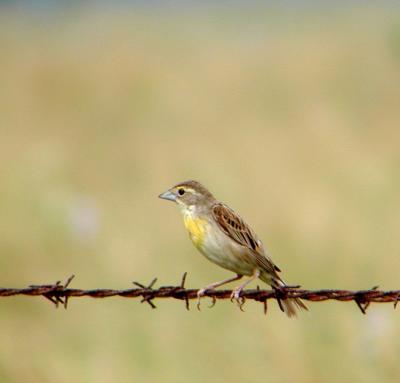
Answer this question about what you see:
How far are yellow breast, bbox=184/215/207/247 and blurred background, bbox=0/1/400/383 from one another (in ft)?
9.39

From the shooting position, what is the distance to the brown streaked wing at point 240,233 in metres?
6.74

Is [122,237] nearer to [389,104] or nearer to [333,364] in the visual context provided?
[333,364]

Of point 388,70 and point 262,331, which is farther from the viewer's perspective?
point 388,70

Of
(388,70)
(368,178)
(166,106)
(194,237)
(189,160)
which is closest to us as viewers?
(194,237)

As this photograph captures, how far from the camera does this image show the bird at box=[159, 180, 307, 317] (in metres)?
6.75

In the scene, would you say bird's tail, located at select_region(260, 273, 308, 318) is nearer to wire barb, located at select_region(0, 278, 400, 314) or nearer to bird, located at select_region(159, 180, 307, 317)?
bird, located at select_region(159, 180, 307, 317)

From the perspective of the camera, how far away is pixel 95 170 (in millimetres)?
14508

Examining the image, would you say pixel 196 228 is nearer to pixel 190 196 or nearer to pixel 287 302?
pixel 190 196

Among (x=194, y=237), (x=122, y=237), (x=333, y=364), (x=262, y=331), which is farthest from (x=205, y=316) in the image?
(x=194, y=237)

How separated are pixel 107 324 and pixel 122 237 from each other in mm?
1947

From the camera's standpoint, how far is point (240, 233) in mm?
6883

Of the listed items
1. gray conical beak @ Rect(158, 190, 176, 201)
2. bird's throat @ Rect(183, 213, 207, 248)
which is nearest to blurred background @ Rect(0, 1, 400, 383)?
gray conical beak @ Rect(158, 190, 176, 201)

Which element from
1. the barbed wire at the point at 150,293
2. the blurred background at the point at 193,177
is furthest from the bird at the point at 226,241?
the blurred background at the point at 193,177

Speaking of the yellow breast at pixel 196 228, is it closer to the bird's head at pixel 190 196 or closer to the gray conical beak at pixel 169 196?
the bird's head at pixel 190 196
